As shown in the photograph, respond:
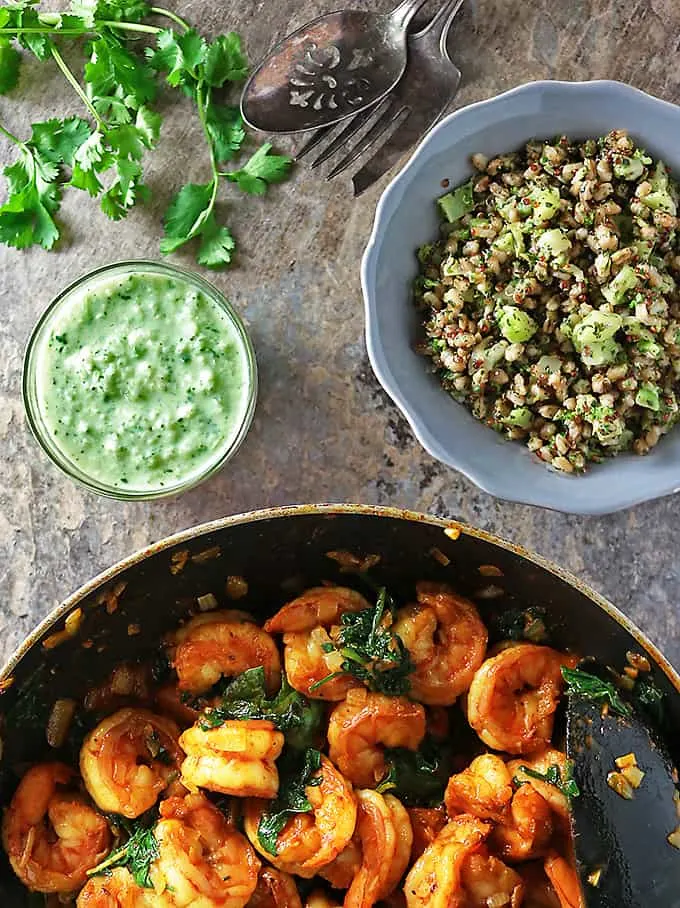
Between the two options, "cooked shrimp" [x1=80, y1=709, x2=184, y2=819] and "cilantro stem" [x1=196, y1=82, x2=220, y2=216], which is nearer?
"cooked shrimp" [x1=80, y1=709, x2=184, y2=819]

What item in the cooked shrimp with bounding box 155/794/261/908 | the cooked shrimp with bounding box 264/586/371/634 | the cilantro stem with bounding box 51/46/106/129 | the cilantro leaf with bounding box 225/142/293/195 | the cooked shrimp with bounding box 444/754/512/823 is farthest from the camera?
the cilantro leaf with bounding box 225/142/293/195

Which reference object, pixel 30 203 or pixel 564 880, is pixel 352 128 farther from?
pixel 564 880

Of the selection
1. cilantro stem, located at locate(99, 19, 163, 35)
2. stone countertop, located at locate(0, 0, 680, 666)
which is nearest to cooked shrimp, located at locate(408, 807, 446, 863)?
stone countertop, located at locate(0, 0, 680, 666)

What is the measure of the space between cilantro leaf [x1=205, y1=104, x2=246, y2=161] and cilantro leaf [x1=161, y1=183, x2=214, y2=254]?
9cm

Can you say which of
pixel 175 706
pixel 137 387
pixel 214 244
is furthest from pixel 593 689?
pixel 214 244

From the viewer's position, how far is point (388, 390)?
1908 mm

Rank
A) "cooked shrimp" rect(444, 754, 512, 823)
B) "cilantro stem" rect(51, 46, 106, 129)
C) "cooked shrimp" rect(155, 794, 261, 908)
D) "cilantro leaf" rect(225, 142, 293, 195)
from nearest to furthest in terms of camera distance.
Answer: "cooked shrimp" rect(155, 794, 261, 908)
"cooked shrimp" rect(444, 754, 512, 823)
"cilantro stem" rect(51, 46, 106, 129)
"cilantro leaf" rect(225, 142, 293, 195)

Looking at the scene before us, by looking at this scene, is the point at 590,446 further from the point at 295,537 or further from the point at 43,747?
the point at 43,747

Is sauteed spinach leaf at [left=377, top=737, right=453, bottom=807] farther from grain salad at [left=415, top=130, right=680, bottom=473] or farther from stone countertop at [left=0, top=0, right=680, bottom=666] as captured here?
grain salad at [left=415, top=130, right=680, bottom=473]

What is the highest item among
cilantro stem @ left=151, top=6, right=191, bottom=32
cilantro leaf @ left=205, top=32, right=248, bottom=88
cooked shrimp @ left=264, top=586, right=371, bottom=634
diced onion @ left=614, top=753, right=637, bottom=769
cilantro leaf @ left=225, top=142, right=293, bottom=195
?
cilantro stem @ left=151, top=6, right=191, bottom=32

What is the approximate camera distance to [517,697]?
1882 mm

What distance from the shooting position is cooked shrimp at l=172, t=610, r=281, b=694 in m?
1.88

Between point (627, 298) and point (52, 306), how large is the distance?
46.2 inches

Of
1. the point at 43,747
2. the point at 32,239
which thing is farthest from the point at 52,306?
the point at 43,747
